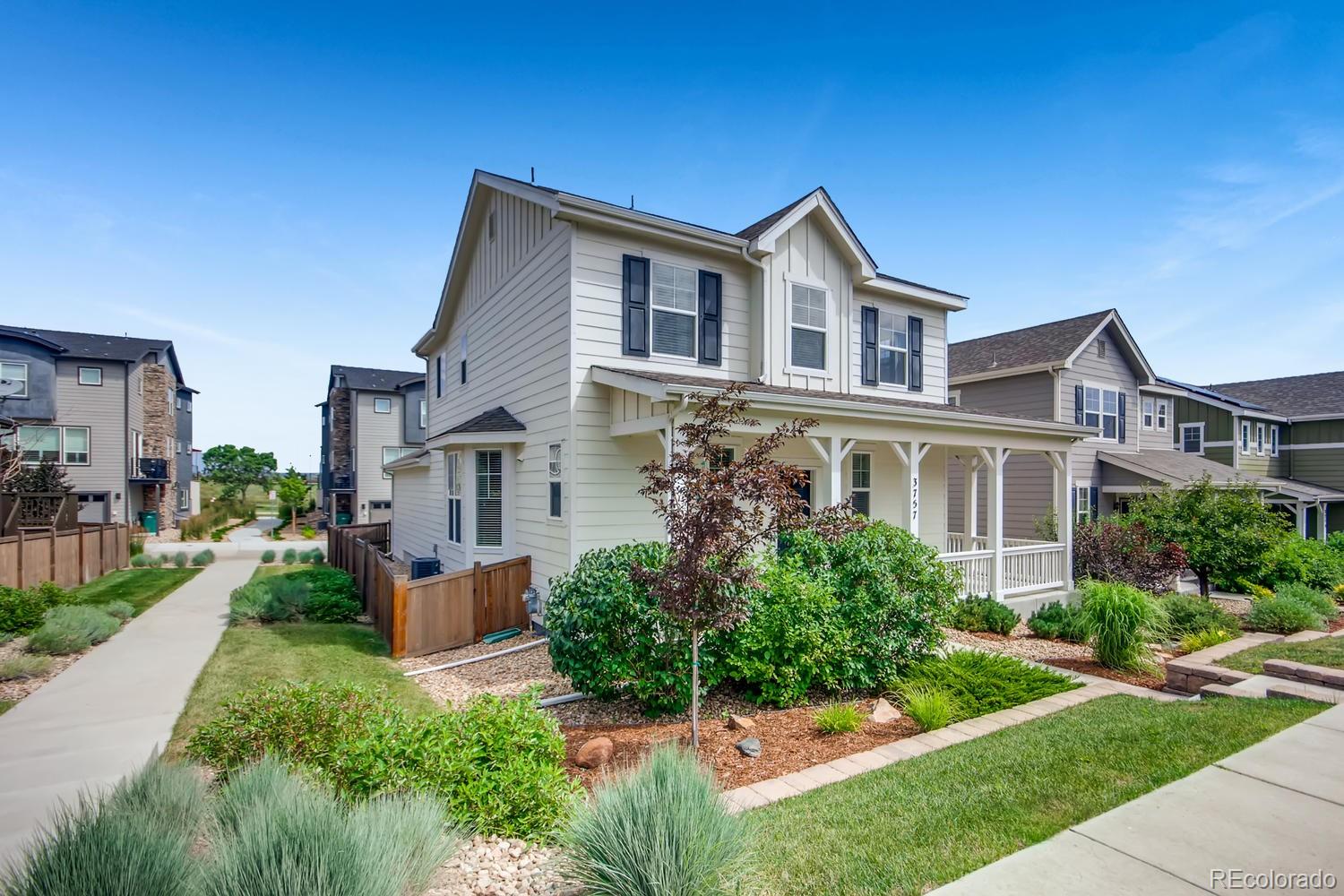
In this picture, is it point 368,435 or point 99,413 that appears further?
point 368,435

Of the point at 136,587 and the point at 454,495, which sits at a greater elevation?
the point at 454,495

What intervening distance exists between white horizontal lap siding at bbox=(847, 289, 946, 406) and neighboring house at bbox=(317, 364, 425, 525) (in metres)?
23.7

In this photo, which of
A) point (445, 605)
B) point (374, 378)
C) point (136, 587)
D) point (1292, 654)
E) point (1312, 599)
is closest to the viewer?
point (1292, 654)

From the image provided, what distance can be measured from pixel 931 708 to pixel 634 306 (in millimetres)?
7089

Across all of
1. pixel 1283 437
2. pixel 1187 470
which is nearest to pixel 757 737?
pixel 1187 470

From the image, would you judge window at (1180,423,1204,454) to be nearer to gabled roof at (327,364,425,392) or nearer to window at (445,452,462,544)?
window at (445,452,462,544)

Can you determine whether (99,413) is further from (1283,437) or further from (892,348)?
(1283,437)

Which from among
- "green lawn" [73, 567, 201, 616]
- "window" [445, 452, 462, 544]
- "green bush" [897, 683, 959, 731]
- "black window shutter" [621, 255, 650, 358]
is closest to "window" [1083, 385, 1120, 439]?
"black window shutter" [621, 255, 650, 358]

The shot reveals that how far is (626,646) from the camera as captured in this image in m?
6.04

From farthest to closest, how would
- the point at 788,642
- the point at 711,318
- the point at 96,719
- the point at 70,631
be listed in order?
the point at 711,318 → the point at 70,631 → the point at 96,719 → the point at 788,642

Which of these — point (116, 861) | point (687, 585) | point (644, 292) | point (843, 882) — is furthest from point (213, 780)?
point (644, 292)

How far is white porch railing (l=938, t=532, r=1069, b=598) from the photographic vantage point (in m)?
11.5

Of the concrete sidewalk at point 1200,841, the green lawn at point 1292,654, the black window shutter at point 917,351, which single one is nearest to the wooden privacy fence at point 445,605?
the concrete sidewalk at point 1200,841

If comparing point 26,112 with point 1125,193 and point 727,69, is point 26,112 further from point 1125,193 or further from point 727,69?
point 1125,193
